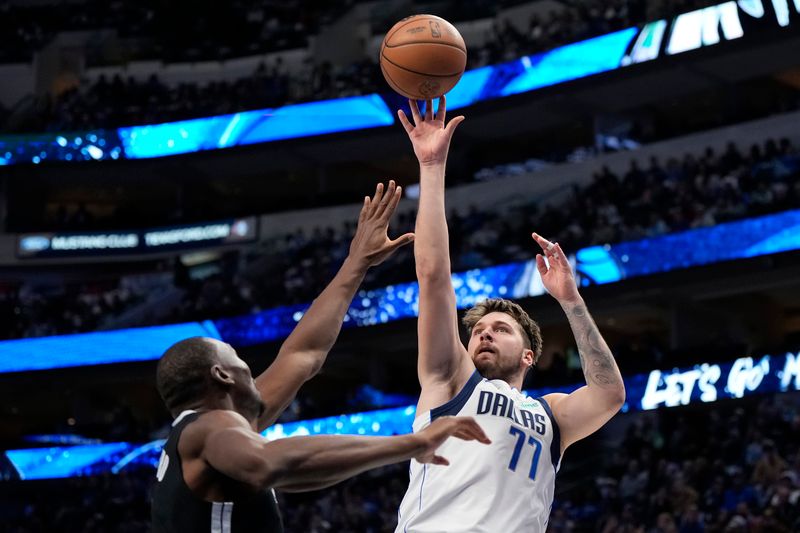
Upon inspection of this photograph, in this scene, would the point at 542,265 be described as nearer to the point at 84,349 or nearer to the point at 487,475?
the point at 487,475

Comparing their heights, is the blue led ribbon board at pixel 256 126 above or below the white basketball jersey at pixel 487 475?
above

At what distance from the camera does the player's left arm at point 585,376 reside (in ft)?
16.3

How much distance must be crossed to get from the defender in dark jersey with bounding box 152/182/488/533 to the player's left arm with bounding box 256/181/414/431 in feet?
2.03

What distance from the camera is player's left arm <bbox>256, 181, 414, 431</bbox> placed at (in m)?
4.37

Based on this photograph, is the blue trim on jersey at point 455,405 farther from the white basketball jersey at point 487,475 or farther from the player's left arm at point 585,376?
the player's left arm at point 585,376

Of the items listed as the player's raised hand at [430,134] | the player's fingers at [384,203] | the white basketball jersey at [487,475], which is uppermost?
the player's raised hand at [430,134]

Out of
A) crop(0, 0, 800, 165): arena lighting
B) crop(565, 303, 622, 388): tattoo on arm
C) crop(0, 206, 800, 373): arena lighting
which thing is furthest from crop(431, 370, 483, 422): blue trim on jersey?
crop(0, 0, 800, 165): arena lighting

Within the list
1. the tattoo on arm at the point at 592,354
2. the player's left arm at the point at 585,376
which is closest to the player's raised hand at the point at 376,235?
the player's left arm at the point at 585,376

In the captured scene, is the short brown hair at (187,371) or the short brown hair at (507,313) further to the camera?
the short brown hair at (507,313)

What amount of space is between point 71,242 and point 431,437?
106 feet

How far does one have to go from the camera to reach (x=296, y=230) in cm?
3138

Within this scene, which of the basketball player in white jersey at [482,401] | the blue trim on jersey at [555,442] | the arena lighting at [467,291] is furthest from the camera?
the arena lighting at [467,291]

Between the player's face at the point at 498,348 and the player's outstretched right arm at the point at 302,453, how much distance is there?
63.2 inches

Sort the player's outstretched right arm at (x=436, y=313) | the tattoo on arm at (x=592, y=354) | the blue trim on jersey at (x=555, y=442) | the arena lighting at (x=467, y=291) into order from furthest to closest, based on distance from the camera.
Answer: the arena lighting at (x=467, y=291)
the tattoo on arm at (x=592, y=354)
the blue trim on jersey at (x=555, y=442)
the player's outstretched right arm at (x=436, y=313)
